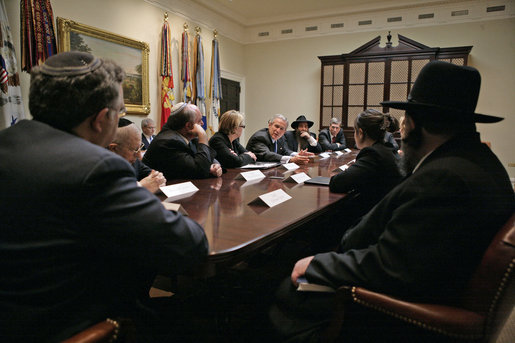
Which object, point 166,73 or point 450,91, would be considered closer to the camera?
point 450,91

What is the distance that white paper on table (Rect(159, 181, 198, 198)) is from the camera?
1844 millimetres

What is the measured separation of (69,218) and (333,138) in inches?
252

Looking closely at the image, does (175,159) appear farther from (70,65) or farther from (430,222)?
(430,222)

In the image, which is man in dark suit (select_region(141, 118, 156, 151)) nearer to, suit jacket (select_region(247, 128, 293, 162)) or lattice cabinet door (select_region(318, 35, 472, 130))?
suit jacket (select_region(247, 128, 293, 162))

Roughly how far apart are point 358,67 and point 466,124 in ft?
21.7

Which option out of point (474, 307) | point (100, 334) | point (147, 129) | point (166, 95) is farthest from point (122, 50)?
point (474, 307)

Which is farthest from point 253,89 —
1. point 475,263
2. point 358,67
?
point 475,263

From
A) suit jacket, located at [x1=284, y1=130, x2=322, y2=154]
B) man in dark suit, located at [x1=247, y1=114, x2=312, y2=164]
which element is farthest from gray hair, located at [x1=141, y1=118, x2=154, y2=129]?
suit jacket, located at [x1=284, y1=130, x2=322, y2=154]

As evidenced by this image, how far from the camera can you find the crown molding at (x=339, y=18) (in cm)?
665

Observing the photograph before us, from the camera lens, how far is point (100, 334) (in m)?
0.81

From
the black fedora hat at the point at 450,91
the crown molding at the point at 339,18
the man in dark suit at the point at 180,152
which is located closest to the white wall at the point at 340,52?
the crown molding at the point at 339,18

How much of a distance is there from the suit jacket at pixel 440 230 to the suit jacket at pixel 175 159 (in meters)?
1.59

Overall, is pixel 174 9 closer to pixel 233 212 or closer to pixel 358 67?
pixel 358 67

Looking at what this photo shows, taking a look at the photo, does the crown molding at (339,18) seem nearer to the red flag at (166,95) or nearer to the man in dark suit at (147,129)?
the red flag at (166,95)
